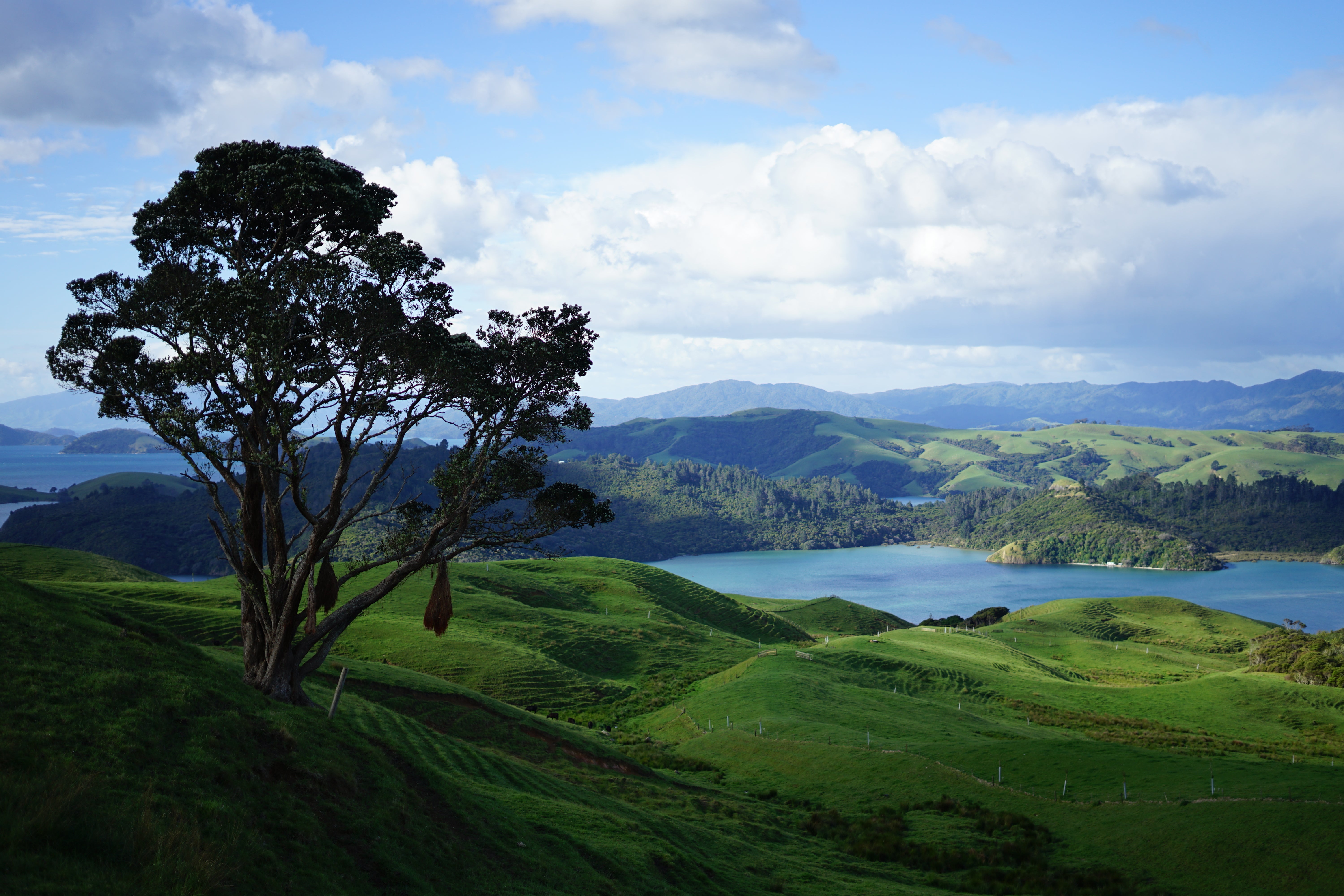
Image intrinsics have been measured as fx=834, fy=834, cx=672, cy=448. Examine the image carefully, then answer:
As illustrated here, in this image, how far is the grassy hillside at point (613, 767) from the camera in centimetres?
1302

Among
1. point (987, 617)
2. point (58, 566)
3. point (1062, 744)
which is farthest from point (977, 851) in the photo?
point (987, 617)

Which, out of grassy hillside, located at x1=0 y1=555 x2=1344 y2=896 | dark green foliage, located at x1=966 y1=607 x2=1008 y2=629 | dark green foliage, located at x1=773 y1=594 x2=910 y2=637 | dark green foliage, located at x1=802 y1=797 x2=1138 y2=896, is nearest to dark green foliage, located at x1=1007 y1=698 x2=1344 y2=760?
grassy hillside, located at x1=0 y1=555 x2=1344 y2=896

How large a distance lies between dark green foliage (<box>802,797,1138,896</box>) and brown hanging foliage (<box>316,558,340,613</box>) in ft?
60.8

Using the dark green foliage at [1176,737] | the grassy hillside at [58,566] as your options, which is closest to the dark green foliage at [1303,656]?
the dark green foliage at [1176,737]

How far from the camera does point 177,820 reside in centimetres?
1193

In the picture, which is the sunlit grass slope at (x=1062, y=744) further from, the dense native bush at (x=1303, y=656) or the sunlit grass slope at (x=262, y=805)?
the sunlit grass slope at (x=262, y=805)

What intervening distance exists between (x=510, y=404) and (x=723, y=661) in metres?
48.6

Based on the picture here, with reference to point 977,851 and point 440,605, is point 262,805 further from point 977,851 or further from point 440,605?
point 977,851

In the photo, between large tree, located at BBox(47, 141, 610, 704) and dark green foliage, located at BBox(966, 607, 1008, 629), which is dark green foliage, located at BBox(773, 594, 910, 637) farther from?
large tree, located at BBox(47, 141, 610, 704)

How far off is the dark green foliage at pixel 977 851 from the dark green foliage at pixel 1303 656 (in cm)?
5802

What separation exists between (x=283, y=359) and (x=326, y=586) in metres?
6.73

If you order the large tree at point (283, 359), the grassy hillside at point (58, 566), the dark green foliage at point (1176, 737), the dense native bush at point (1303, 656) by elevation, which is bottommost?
the dense native bush at point (1303, 656)

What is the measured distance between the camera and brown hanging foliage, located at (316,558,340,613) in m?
24.0

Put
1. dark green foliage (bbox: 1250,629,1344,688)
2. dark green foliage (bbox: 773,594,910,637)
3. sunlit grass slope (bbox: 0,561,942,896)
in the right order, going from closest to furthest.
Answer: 1. sunlit grass slope (bbox: 0,561,942,896)
2. dark green foliage (bbox: 1250,629,1344,688)
3. dark green foliage (bbox: 773,594,910,637)
